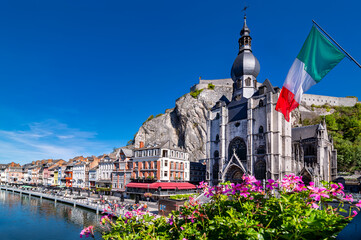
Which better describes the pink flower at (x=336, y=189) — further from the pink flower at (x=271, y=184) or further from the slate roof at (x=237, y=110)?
the slate roof at (x=237, y=110)

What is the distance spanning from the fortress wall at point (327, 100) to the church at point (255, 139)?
5254 cm

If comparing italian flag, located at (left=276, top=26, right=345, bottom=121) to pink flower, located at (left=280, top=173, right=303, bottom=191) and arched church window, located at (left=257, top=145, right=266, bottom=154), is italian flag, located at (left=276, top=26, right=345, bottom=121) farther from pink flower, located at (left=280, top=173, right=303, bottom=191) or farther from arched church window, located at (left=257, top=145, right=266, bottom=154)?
arched church window, located at (left=257, top=145, right=266, bottom=154)

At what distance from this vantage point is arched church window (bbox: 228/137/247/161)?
149 ft

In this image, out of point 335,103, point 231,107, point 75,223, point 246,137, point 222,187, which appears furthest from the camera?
point 335,103

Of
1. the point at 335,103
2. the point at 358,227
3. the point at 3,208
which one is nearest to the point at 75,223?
the point at 3,208

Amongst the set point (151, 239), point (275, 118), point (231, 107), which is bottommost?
point (151, 239)

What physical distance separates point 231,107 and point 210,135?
730cm

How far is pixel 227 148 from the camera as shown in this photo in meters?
48.2

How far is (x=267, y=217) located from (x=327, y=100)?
113788 mm

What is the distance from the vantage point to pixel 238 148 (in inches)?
1839

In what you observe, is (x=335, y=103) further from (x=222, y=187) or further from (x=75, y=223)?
(x=222, y=187)

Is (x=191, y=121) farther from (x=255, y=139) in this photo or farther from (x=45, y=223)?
(x=45, y=223)

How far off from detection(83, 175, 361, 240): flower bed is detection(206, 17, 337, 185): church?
3605cm

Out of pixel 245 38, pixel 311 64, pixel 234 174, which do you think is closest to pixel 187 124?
pixel 245 38
